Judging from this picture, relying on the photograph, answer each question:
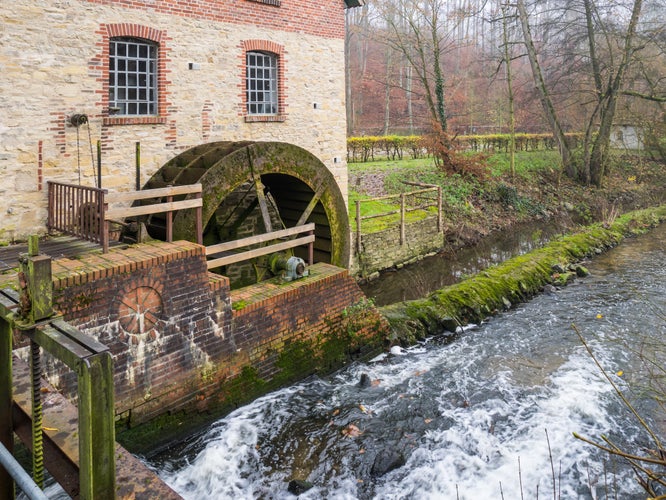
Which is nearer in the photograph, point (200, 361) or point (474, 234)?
point (200, 361)

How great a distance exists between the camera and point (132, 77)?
8.25 meters

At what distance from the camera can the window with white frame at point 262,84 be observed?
9758mm

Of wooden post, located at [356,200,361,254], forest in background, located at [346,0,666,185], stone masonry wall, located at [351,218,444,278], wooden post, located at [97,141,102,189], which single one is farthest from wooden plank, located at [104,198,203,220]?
forest in background, located at [346,0,666,185]

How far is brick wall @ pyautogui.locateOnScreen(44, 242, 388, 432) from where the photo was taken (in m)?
5.44

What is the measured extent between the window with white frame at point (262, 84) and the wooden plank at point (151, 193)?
3478mm

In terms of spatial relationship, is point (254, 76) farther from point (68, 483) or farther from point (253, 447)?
point (68, 483)

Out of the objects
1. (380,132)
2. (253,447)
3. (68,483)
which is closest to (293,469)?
(253,447)

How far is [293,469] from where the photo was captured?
562 centimetres

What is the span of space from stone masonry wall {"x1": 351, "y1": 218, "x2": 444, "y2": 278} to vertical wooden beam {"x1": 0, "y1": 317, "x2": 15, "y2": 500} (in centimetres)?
986

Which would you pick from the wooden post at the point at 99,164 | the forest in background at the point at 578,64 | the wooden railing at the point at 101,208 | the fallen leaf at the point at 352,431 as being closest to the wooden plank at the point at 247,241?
the wooden railing at the point at 101,208

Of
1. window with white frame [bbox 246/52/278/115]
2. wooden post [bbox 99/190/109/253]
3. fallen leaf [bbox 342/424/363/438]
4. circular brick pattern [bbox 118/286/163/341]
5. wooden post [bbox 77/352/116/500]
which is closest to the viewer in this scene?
wooden post [bbox 77/352/116/500]

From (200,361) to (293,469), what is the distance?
159 cm

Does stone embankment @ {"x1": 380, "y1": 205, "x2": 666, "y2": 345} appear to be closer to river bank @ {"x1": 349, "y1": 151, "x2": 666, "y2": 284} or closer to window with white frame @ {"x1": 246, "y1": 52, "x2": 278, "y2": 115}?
river bank @ {"x1": 349, "y1": 151, "x2": 666, "y2": 284}

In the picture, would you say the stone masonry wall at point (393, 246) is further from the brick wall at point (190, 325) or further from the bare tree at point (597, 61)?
the bare tree at point (597, 61)
